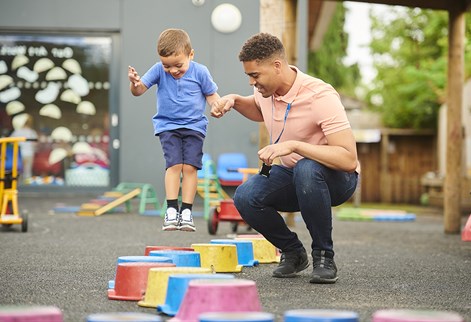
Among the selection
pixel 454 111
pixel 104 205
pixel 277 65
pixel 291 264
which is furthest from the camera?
pixel 104 205

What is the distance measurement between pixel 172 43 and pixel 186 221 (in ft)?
3.73

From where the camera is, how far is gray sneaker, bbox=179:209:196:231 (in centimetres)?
620

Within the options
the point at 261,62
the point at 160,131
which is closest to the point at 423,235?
the point at 160,131

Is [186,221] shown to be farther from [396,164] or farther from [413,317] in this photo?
[396,164]

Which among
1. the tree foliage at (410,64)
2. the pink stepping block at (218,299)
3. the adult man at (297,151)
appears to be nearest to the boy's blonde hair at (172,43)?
the adult man at (297,151)

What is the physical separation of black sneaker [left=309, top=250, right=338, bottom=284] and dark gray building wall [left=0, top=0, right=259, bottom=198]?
10019 mm

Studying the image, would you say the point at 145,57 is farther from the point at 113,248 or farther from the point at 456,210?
the point at 113,248

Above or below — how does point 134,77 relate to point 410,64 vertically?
below

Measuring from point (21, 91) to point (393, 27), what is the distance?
14.5 meters

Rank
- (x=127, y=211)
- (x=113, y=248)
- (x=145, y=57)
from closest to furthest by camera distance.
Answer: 1. (x=113, y=248)
2. (x=127, y=211)
3. (x=145, y=57)

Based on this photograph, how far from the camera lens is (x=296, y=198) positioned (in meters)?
5.69

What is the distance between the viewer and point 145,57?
1562 cm

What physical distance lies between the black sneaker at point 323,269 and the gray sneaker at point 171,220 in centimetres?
104

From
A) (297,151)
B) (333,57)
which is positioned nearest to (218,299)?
(297,151)
